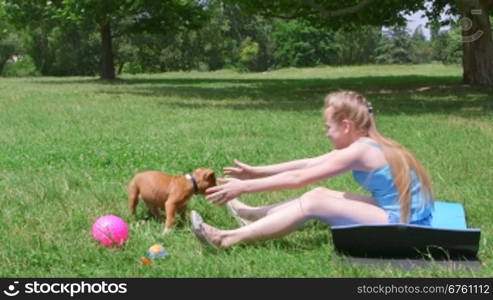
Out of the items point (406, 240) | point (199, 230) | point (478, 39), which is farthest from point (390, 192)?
point (478, 39)

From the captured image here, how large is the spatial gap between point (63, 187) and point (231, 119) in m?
6.47

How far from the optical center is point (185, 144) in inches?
367

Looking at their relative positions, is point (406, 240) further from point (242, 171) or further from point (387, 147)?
point (242, 171)

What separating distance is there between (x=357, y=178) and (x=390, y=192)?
0.82ft

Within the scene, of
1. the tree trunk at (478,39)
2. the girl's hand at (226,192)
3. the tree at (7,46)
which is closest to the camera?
the girl's hand at (226,192)

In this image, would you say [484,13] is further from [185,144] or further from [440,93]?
[185,144]

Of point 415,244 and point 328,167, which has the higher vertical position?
point 328,167

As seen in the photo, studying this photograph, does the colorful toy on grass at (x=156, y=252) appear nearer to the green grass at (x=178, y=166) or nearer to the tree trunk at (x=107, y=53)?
the green grass at (x=178, y=166)

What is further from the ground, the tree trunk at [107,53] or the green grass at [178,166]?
the tree trunk at [107,53]

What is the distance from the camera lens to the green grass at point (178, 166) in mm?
4328

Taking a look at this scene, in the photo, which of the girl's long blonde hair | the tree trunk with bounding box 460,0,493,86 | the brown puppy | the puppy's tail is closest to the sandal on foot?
the brown puppy

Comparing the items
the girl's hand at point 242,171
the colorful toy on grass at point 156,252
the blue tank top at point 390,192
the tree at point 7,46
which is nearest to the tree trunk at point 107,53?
the tree at point 7,46

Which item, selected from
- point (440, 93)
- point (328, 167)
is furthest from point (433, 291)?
point (440, 93)

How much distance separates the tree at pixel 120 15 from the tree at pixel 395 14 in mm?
7900
